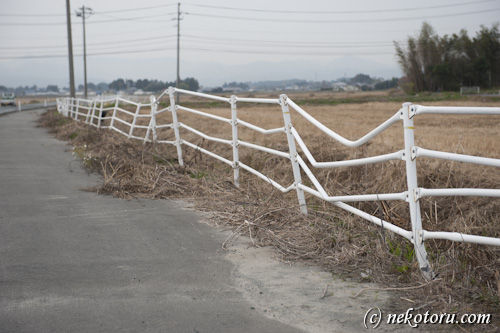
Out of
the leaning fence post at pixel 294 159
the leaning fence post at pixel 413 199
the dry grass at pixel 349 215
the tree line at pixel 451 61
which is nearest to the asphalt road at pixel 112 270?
the dry grass at pixel 349 215

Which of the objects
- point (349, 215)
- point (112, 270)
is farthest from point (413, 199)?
point (112, 270)

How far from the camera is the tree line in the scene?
161ft

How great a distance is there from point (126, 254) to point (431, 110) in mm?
2712

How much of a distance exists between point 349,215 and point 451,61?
57.6 m

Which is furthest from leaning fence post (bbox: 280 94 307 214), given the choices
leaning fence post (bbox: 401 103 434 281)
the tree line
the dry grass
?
the tree line

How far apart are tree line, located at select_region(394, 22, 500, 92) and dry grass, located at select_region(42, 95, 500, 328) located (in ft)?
138

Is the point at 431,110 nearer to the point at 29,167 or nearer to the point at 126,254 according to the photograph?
the point at 126,254

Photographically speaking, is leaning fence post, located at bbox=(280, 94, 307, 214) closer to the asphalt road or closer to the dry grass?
the dry grass

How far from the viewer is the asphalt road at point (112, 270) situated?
323 cm

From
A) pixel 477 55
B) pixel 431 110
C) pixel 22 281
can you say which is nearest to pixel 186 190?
pixel 22 281

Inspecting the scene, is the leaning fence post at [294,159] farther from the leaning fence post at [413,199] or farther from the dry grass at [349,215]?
the leaning fence post at [413,199]

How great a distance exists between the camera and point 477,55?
175ft

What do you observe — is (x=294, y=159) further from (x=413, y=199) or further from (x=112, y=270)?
(x=112, y=270)

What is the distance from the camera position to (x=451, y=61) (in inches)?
2265
